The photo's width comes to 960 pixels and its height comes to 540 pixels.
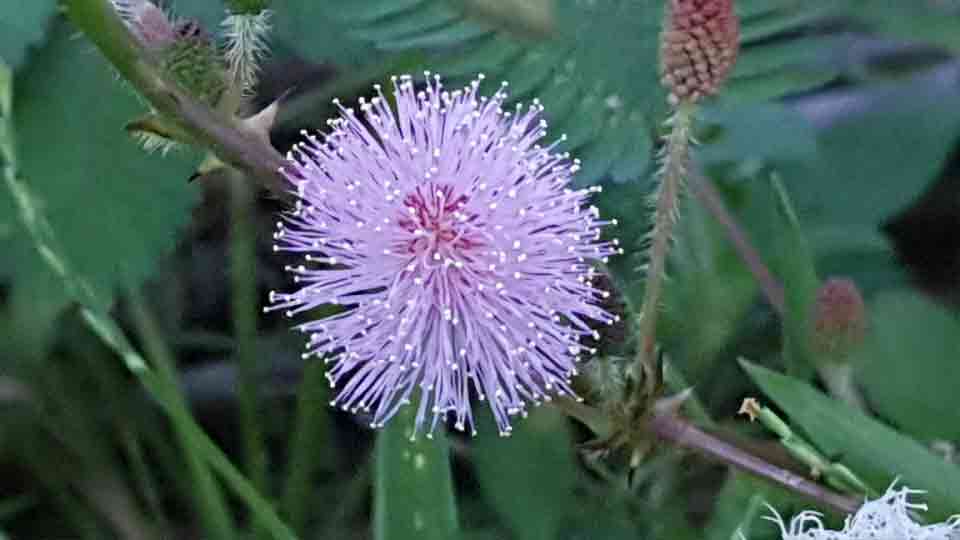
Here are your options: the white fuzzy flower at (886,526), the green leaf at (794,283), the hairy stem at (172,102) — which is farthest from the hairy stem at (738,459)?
the hairy stem at (172,102)

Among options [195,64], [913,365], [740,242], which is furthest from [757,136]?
[195,64]

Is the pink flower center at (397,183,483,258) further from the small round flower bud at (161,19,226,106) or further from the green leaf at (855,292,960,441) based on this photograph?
the green leaf at (855,292,960,441)

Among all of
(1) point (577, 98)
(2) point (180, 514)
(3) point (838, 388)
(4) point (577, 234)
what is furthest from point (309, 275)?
(2) point (180, 514)

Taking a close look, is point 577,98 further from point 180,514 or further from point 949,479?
point 180,514

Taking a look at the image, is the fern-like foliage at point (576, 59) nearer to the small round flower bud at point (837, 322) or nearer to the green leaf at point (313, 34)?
the green leaf at point (313, 34)

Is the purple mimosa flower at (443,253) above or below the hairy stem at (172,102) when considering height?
below

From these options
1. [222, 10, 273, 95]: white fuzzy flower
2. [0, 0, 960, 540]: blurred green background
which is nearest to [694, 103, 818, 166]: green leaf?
[0, 0, 960, 540]: blurred green background
